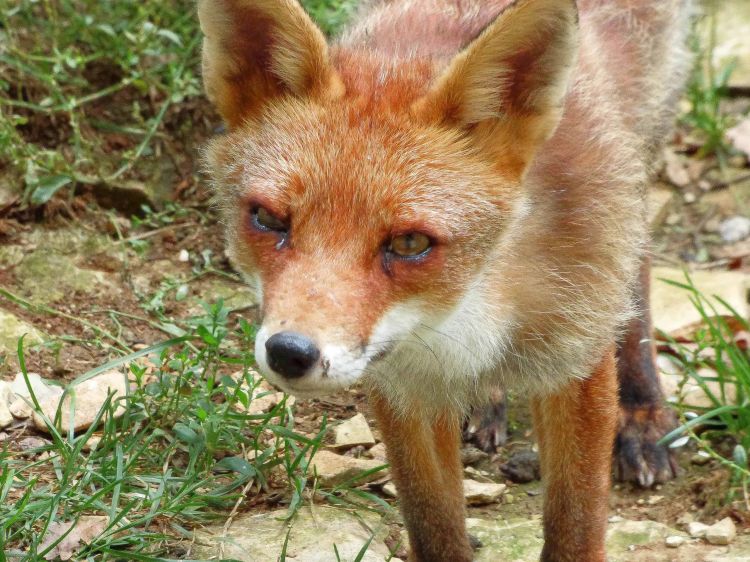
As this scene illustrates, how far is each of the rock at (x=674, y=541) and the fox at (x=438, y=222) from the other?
0.63 m

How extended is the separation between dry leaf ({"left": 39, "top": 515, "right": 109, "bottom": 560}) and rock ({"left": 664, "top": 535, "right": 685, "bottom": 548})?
2.91 m

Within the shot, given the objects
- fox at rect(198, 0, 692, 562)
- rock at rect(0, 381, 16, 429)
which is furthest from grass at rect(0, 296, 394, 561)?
fox at rect(198, 0, 692, 562)

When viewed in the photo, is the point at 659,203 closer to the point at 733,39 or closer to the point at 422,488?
the point at 733,39

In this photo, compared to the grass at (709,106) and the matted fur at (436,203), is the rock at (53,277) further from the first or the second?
the grass at (709,106)

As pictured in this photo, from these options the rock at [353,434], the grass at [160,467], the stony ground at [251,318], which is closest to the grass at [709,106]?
the stony ground at [251,318]

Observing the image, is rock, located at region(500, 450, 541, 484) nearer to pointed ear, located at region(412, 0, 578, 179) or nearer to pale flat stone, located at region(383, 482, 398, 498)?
pale flat stone, located at region(383, 482, 398, 498)

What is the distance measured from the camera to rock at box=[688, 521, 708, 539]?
579 centimetres

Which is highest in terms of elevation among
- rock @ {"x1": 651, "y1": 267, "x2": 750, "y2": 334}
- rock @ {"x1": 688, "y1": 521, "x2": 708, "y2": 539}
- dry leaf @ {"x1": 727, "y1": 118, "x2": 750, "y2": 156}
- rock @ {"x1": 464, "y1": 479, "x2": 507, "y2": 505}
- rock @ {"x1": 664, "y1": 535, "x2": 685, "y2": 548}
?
dry leaf @ {"x1": 727, "y1": 118, "x2": 750, "y2": 156}

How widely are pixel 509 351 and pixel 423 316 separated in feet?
2.53

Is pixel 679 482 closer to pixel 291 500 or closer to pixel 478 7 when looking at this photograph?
pixel 291 500

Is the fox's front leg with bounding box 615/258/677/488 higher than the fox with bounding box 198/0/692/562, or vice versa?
the fox with bounding box 198/0/692/562

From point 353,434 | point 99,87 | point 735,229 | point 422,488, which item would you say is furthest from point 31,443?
point 735,229

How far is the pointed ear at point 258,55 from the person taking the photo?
4461mm

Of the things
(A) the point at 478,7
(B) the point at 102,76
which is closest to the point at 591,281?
(A) the point at 478,7
